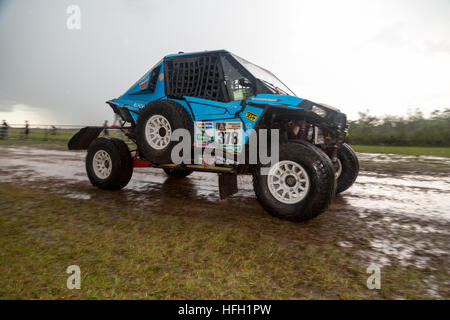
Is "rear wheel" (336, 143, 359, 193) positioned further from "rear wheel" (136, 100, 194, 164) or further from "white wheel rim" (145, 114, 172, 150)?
"white wheel rim" (145, 114, 172, 150)

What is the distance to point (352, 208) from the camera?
383cm

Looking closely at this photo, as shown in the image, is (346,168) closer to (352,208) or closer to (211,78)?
(352,208)

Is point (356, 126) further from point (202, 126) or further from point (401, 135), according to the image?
point (202, 126)

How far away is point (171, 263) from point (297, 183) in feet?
5.89

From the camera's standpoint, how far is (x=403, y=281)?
1.91 m

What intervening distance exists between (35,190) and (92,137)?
1340 millimetres

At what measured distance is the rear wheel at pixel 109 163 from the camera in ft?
14.7

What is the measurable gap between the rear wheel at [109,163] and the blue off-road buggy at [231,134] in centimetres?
2

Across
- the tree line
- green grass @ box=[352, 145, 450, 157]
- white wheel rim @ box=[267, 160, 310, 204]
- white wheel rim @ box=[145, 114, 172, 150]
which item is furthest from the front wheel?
the tree line

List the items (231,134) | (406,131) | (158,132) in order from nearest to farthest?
(231,134)
(158,132)
(406,131)

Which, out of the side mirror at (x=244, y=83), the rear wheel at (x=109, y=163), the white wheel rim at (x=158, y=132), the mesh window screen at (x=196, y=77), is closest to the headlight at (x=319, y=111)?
the side mirror at (x=244, y=83)

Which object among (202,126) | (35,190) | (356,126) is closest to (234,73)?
(202,126)

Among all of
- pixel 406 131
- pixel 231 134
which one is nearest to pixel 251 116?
pixel 231 134

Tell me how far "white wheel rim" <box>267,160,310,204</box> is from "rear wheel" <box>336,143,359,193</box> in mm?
1722
